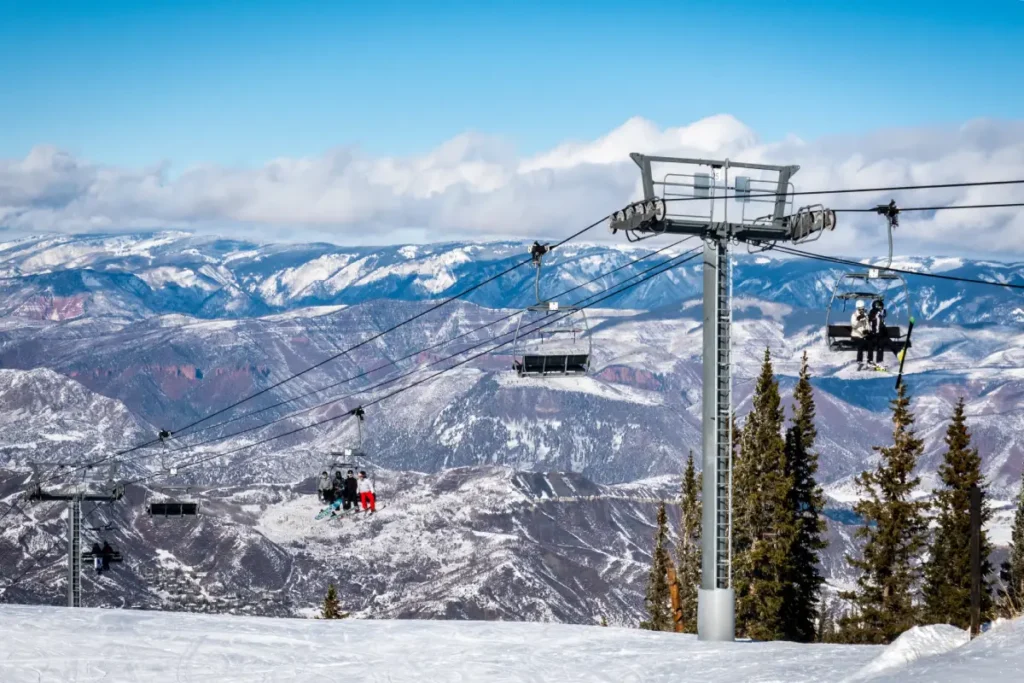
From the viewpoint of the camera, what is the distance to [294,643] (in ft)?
132

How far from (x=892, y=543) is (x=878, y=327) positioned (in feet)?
141

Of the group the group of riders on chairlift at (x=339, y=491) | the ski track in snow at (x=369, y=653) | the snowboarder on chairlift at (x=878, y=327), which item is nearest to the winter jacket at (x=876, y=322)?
the snowboarder on chairlift at (x=878, y=327)

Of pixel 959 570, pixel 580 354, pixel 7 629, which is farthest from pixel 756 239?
pixel 959 570

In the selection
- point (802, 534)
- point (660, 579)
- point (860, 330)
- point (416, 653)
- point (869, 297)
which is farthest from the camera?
point (660, 579)

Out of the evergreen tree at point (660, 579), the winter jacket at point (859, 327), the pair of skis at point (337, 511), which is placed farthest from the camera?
the evergreen tree at point (660, 579)

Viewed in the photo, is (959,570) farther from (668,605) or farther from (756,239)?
(756,239)

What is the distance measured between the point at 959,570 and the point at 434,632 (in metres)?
50.0

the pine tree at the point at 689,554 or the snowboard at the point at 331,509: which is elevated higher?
the snowboard at the point at 331,509

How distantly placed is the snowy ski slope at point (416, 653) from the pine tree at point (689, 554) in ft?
180

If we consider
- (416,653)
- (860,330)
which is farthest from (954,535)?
(416,653)

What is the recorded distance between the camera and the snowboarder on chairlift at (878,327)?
41.1 metres

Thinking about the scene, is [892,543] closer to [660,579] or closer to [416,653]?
[660,579]

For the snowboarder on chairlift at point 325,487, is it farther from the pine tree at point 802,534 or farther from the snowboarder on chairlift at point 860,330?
the pine tree at point 802,534

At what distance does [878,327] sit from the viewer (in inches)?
1629
